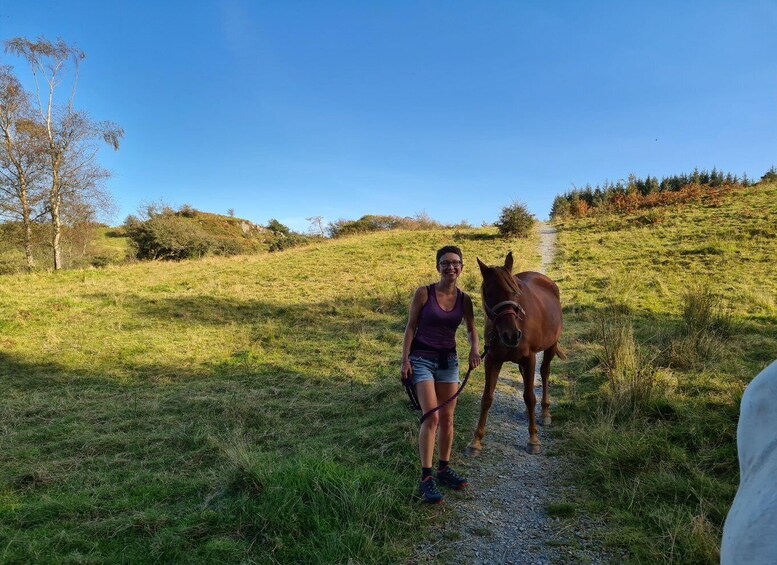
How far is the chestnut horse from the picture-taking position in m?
3.72

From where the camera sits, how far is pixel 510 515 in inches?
132

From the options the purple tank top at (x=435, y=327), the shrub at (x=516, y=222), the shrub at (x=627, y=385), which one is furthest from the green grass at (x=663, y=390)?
the shrub at (x=516, y=222)

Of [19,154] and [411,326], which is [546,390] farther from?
[19,154]

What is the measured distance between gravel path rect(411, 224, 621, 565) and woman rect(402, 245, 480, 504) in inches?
15.1

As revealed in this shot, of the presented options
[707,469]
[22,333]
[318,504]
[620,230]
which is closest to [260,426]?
[318,504]

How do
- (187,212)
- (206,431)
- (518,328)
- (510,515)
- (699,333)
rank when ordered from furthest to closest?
(187,212) → (699,333) → (206,431) → (518,328) → (510,515)

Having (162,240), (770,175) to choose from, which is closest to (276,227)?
(162,240)

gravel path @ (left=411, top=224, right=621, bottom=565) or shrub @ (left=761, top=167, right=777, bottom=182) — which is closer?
gravel path @ (left=411, top=224, right=621, bottom=565)

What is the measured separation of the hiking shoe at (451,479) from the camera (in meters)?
3.69

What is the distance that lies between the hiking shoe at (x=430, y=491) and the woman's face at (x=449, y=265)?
168cm

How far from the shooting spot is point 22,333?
996 cm

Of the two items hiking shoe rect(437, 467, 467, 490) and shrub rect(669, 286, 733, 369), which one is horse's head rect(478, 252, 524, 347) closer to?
hiking shoe rect(437, 467, 467, 490)

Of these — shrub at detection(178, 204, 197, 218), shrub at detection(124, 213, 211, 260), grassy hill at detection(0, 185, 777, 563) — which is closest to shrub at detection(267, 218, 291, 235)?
shrub at detection(178, 204, 197, 218)

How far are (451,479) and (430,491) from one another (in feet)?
1.19
